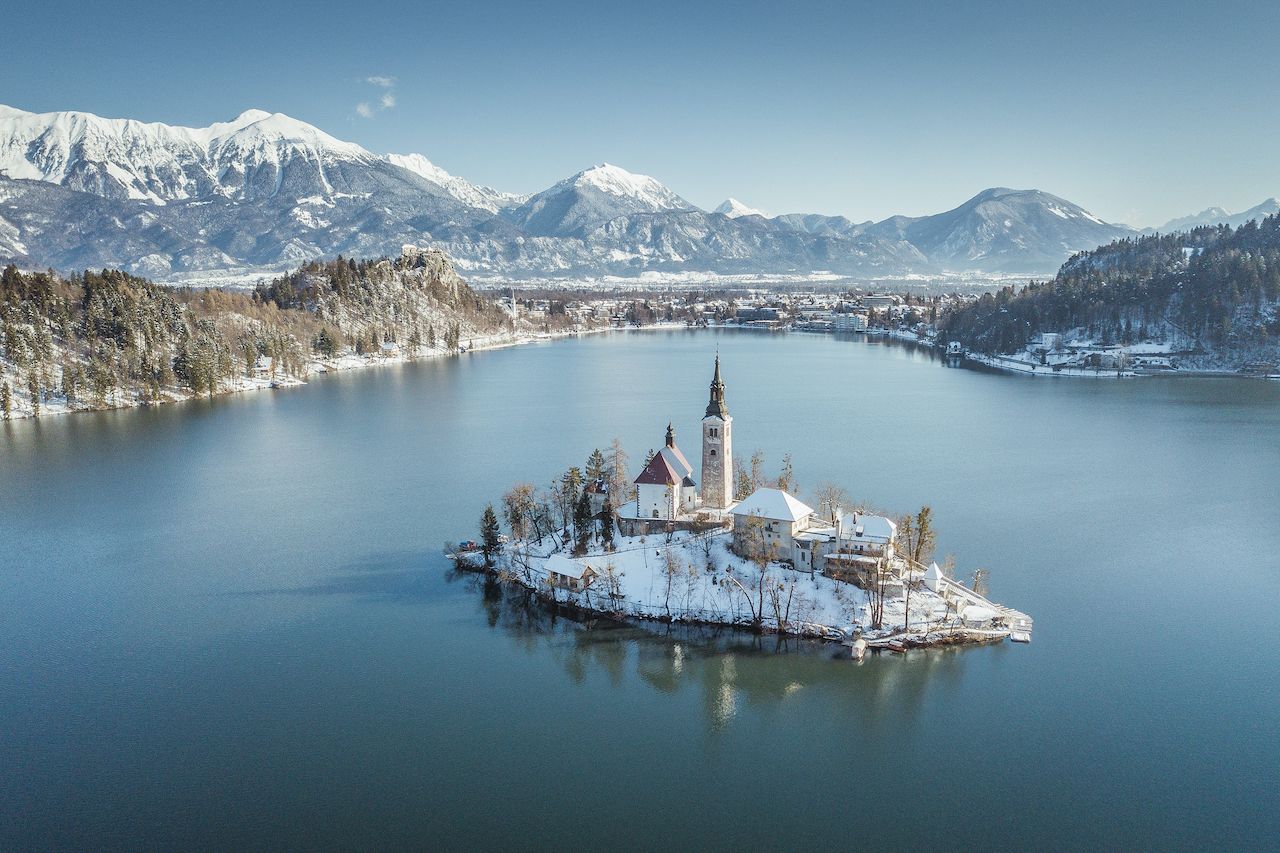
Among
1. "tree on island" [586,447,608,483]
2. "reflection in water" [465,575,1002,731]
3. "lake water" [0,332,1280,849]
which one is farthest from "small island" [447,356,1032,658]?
"lake water" [0,332,1280,849]

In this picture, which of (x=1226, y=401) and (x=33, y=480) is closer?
(x=33, y=480)

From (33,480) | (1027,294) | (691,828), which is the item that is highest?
(1027,294)

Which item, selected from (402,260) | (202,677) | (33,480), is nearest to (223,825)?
(202,677)

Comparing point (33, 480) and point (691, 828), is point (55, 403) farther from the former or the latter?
point (691, 828)

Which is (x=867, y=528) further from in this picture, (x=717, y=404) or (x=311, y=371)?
(x=311, y=371)

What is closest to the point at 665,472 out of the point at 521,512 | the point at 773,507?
the point at 773,507

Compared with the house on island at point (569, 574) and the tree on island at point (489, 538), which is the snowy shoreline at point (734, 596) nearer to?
the house on island at point (569, 574)
